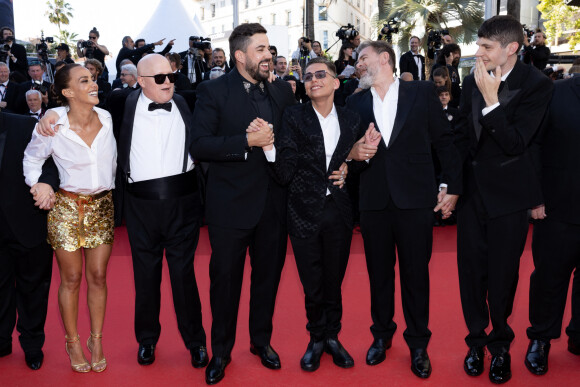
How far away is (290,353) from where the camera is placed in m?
3.66

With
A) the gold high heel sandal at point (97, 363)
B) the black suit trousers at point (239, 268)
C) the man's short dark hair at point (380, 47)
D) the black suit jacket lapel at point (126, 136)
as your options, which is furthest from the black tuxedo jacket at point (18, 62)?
the man's short dark hair at point (380, 47)

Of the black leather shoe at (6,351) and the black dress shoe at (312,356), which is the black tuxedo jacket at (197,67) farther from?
the black dress shoe at (312,356)

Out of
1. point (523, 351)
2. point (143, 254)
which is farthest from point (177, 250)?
point (523, 351)

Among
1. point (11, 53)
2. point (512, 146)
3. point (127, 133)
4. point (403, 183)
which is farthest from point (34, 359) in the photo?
point (11, 53)

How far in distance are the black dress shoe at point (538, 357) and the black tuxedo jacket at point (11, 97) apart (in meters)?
8.00

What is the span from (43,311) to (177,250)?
3.25 feet

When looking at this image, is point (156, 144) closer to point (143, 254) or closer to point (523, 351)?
point (143, 254)

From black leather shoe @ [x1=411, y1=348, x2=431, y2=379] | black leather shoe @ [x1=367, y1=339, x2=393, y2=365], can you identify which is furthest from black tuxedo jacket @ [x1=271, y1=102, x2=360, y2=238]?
black leather shoe @ [x1=411, y1=348, x2=431, y2=379]

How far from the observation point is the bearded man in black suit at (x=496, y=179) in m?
3.08

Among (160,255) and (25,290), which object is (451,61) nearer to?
(160,255)

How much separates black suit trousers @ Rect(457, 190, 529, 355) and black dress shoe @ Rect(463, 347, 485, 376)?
0.04 meters

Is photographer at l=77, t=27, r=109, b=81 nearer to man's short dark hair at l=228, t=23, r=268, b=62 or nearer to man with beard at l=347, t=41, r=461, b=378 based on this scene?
man's short dark hair at l=228, t=23, r=268, b=62

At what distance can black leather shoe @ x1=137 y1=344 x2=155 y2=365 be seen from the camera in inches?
138

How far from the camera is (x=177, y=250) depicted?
11.4ft
